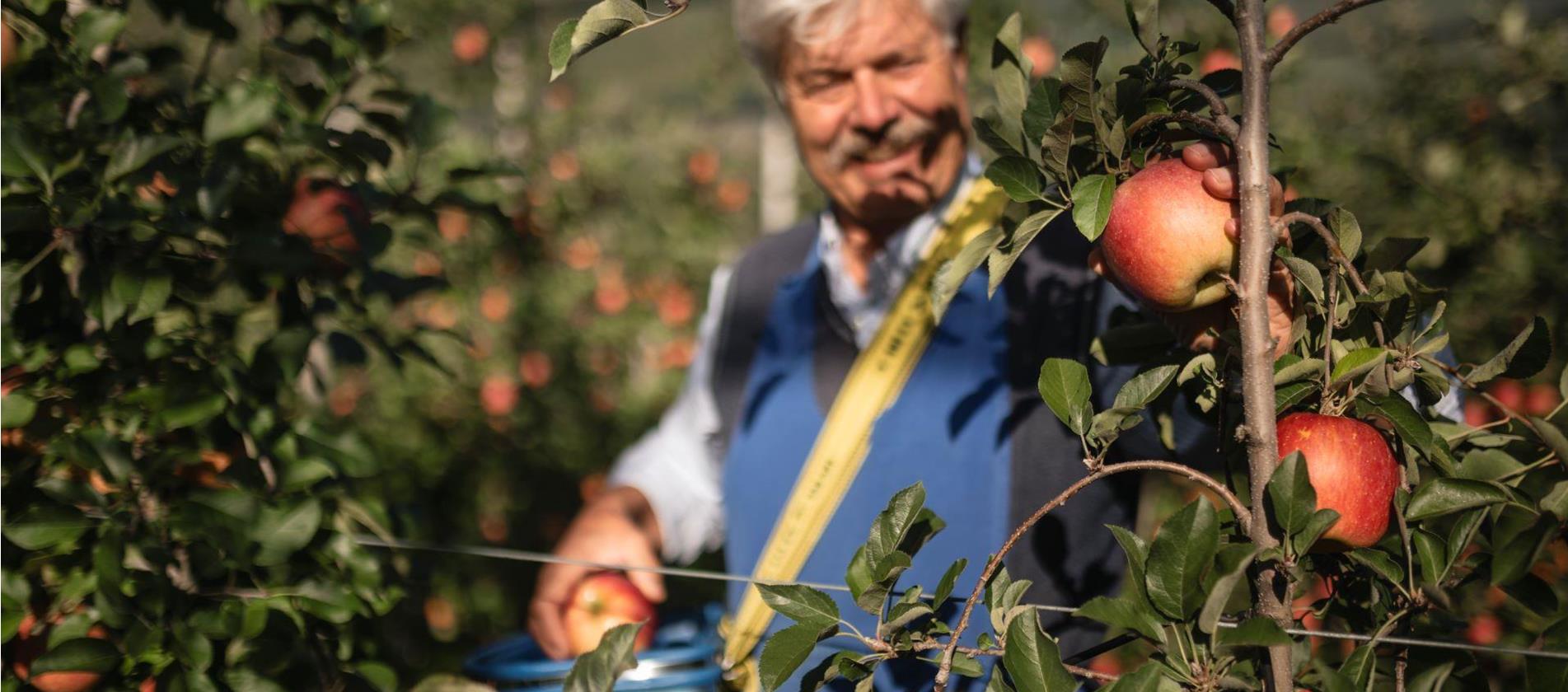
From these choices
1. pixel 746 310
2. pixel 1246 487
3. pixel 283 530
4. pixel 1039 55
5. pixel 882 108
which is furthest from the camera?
pixel 1039 55

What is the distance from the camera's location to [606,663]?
89cm

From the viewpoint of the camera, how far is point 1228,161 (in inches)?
35.2

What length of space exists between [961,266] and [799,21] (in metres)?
0.62

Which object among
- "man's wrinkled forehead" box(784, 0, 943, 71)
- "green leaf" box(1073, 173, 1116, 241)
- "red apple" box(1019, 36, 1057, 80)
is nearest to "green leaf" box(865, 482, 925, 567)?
"green leaf" box(1073, 173, 1116, 241)

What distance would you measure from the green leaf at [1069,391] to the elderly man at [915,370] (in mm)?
362

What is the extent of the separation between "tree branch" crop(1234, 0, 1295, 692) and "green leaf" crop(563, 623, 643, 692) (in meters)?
0.46

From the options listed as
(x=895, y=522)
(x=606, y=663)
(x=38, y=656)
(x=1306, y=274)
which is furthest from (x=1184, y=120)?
(x=38, y=656)

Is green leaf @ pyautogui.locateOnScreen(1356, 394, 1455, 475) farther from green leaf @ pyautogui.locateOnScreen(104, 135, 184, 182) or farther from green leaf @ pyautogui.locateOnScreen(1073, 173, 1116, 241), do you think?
green leaf @ pyautogui.locateOnScreen(104, 135, 184, 182)

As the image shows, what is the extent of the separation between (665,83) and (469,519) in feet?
8.26

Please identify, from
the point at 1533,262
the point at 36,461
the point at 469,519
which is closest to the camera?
the point at 36,461

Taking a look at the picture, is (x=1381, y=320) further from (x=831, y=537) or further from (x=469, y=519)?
(x=469, y=519)

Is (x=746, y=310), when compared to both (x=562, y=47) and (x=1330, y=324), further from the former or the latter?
(x=1330, y=324)

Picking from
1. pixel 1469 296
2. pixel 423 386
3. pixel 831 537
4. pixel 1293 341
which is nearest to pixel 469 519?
pixel 423 386

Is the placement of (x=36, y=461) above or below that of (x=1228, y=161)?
below
